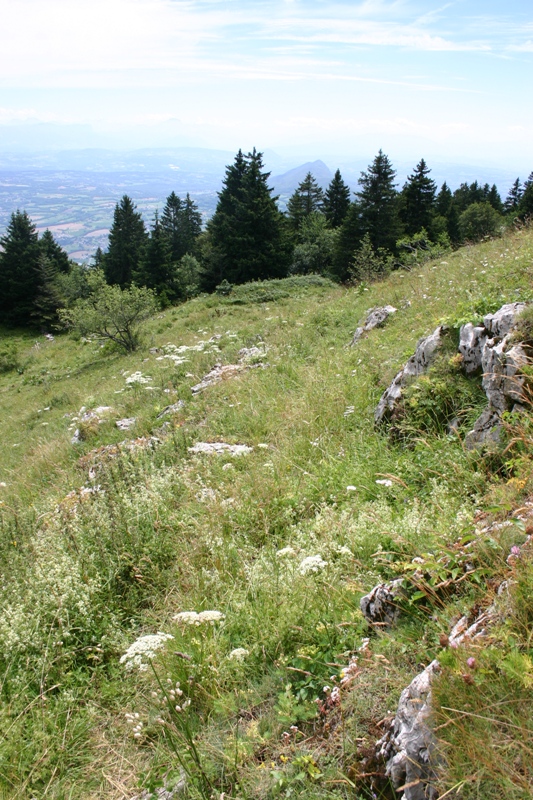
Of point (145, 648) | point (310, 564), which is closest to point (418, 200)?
point (310, 564)

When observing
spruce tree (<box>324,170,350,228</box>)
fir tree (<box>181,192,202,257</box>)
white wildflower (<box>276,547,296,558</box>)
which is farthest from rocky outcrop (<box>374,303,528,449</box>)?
fir tree (<box>181,192,202,257</box>)

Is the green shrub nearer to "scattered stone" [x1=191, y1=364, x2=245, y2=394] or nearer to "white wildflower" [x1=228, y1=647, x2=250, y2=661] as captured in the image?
"scattered stone" [x1=191, y1=364, x2=245, y2=394]

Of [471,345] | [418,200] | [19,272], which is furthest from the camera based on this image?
[418,200]

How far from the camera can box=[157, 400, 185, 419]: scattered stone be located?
9277 millimetres

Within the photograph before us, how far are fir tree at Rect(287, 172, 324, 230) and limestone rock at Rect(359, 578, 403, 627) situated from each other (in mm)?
56721

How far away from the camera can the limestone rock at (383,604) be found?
8.99 feet

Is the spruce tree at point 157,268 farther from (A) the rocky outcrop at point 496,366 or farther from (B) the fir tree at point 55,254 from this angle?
(A) the rocky outcrop at point 496,366

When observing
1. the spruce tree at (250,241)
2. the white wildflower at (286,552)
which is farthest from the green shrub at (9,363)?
the white wildflower at (286,552)

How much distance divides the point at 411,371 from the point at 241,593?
358cm

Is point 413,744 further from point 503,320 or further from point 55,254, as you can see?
point 55,254

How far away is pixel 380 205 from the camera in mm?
37906

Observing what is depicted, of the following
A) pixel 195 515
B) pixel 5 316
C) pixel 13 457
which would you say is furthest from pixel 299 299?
pixel 5 316

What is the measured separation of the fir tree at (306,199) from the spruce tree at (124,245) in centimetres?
1884

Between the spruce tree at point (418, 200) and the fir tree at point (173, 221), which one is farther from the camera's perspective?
the fir tree at point (173, 221)
